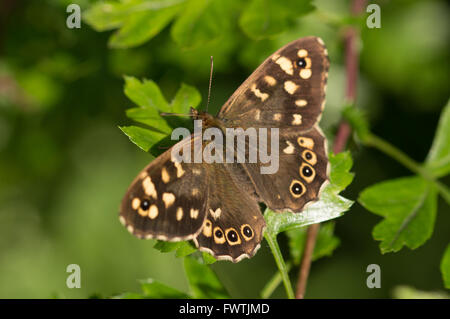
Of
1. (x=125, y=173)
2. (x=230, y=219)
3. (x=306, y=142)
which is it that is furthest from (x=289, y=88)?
(x=125, y=173)

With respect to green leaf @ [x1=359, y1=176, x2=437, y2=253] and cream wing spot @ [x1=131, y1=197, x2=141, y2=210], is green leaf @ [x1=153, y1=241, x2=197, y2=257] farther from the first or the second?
green leaf @ [x1=359, y1=176, x2=437, y2=253]

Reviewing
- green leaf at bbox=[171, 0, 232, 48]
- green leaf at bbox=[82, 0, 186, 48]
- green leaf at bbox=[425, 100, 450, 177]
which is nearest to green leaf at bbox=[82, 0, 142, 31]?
green leaf at bbox=[82, 0, 186, 48]

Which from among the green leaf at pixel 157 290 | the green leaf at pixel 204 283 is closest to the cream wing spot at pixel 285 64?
the green leaf at pixel 204 283

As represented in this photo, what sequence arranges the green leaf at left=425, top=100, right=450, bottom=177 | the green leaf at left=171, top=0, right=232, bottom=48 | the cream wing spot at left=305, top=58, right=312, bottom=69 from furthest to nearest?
the green leaf at left=425, top=100, right=450, bottom=177
the green leaf at left=171, top=0, right=232, bottom=48
the cream wing spot at left=305, top=58, right=312, bottom=69

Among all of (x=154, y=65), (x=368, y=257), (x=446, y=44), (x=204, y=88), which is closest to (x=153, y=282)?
(x=154, y=65)

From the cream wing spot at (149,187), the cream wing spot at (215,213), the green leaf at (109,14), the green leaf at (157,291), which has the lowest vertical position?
the green leaf at (157,291)

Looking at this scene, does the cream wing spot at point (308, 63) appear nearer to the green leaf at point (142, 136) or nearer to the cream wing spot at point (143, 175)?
the green leaf at point (142, 136)
